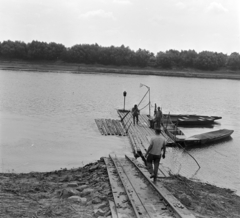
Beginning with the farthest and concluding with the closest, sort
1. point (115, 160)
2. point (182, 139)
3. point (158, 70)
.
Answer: point (158, 70) < point (182, 139) < point (115, 160)

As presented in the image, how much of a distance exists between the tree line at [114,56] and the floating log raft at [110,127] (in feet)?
292

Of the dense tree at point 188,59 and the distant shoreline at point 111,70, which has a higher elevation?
the dense tree at point 188,59

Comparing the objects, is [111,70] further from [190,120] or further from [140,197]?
[140,197]

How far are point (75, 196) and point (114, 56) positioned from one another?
10987 cm

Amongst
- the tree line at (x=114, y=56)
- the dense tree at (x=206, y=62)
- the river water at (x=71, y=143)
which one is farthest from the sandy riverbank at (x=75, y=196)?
the dense tree at (x=206, y=62)

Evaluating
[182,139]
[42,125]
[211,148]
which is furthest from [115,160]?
[42,125]

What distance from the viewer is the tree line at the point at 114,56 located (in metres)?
112

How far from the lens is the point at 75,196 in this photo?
9.72 m

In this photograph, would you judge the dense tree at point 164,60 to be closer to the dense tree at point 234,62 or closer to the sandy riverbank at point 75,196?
the dense tree at point 234,62

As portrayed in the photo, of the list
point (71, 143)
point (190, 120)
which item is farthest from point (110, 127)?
point (190, 120)

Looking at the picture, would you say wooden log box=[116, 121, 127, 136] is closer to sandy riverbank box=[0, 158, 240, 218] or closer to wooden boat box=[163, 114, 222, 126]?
wooden boat box=[163, 114, 222, 126]

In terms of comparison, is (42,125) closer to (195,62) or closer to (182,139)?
(182,139)

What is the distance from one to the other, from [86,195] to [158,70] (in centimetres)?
10878

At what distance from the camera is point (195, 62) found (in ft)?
383
